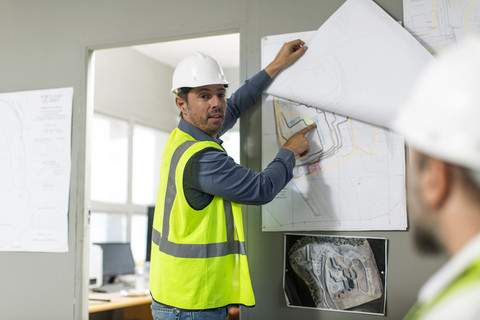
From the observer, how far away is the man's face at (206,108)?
7.00ft

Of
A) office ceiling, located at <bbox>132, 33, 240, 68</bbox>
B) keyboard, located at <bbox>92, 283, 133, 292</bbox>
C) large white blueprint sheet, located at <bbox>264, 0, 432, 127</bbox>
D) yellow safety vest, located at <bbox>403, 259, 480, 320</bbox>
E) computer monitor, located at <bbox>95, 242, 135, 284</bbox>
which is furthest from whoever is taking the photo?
office ceiling, located at <bbox>132, 33, 240, 68</bbox>

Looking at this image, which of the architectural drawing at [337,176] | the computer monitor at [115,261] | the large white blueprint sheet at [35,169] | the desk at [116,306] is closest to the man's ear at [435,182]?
the architectural drawing at [337,176]

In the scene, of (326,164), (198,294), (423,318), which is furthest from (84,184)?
(423,318)

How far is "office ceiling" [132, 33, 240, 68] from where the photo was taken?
5.53m

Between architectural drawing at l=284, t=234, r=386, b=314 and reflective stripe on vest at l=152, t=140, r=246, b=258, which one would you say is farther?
architectural drawing at l=284, t=234, r=386, b=314

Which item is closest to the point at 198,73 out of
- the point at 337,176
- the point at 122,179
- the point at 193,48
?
the point at 337,176

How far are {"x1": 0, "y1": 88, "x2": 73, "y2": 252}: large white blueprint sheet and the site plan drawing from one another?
1684 mm

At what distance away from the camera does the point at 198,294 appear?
6.38ft

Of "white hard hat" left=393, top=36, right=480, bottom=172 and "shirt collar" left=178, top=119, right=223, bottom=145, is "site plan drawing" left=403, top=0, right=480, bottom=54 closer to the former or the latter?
"shirt collar" left=178, top=119, right=223, bottom=145

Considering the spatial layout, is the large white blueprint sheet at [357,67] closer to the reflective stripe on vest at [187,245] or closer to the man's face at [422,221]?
the reflective stripe on vest at [187,245]

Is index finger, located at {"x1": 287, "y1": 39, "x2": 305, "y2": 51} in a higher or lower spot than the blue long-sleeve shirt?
higher

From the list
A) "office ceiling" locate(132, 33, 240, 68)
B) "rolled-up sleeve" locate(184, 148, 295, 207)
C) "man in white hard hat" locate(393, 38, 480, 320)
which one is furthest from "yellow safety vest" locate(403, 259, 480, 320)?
"office ceiling" locate(132, 33, 240, 68)

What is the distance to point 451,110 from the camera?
0.63 metres

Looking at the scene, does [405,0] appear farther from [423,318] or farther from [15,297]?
[15,297]
